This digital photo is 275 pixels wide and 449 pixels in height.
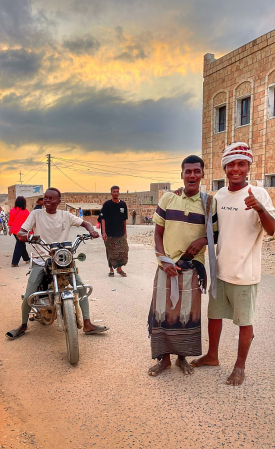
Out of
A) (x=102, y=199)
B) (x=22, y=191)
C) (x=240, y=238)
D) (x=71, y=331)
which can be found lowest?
(x=71, y=331)

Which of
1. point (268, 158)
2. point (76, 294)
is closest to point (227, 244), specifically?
point (76, 294)

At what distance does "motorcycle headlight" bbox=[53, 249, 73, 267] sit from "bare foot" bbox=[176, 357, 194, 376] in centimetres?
144

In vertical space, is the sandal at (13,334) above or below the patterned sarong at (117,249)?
below

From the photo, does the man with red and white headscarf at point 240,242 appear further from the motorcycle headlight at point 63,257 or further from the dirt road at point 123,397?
the motorcycle headlight at point 63,257

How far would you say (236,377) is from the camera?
290cm

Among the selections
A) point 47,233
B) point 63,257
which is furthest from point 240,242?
point 47,233

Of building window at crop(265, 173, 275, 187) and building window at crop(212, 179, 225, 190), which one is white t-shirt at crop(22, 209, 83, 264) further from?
building window at crop(212, 179, 225, 190)

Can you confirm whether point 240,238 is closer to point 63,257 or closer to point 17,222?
point 63,257

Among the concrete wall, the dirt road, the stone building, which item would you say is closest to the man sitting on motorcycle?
the dirt road

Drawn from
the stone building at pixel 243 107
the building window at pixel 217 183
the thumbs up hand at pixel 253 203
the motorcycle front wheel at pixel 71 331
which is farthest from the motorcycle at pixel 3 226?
the thumbs up hand at pixel 253 203

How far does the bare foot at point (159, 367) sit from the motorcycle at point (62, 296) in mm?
708

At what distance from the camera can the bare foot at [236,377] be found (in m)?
2.88

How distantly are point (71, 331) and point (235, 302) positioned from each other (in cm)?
152

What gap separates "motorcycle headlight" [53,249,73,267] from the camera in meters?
3.38
